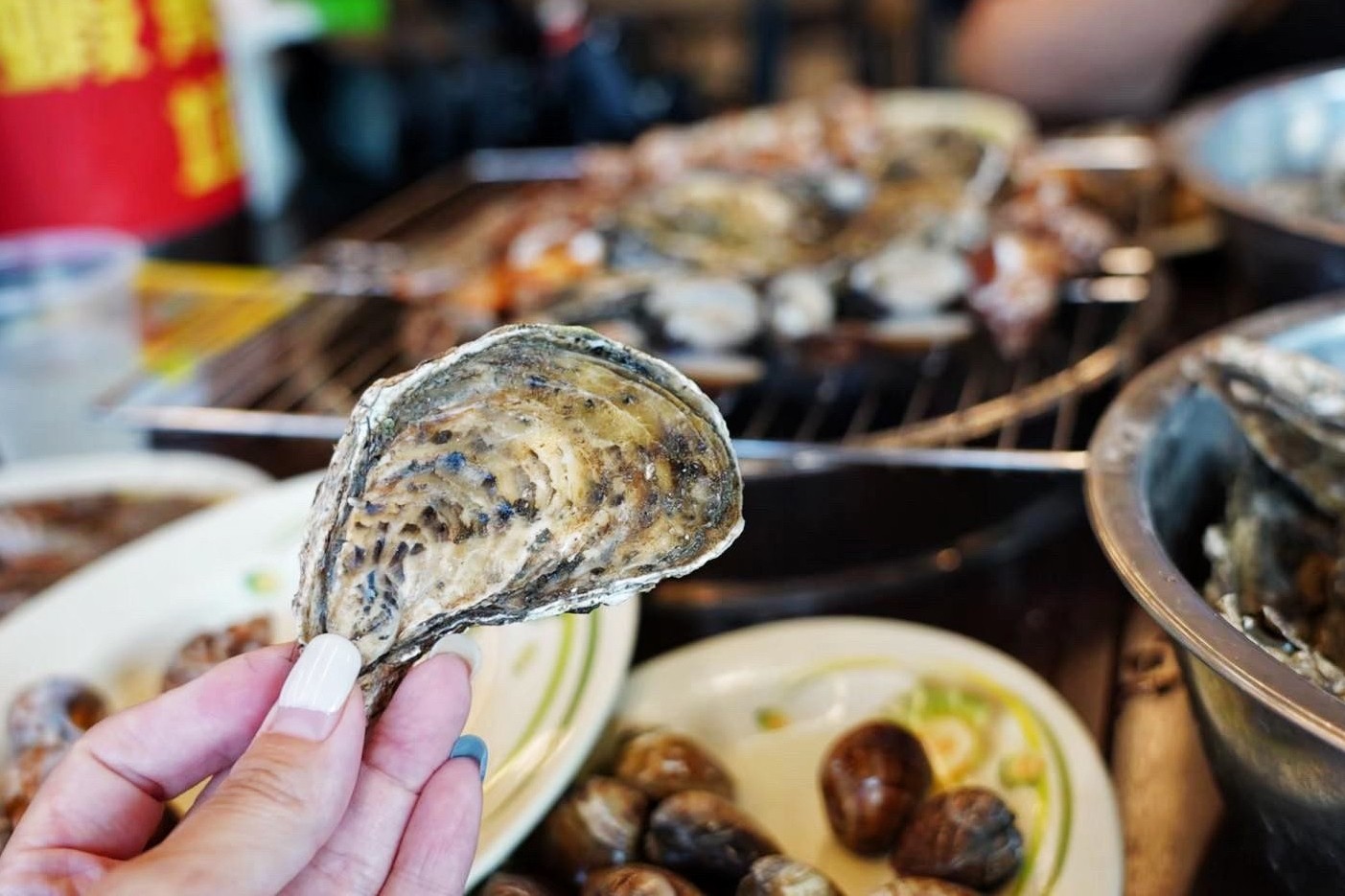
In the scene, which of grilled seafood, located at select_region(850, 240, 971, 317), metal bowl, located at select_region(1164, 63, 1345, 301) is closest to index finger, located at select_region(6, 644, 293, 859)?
grilled seafood, located at select_region(850, 240, 971, 317)

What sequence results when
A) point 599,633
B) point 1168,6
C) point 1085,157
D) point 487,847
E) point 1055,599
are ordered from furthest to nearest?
1. point 1168,6
2. point 1085,157
3. point 1055,599
4. point 599,633
5. point 487,847

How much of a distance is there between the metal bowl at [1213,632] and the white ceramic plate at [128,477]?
0.82 metres

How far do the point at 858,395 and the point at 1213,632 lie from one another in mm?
674

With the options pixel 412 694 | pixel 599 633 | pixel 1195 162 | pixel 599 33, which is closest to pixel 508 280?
pixel 599 633

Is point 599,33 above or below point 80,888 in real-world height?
above

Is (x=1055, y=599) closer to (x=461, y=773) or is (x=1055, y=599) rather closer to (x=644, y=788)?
(x=644, y=788)

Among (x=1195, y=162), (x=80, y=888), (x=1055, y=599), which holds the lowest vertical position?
(x=1055, y=599)

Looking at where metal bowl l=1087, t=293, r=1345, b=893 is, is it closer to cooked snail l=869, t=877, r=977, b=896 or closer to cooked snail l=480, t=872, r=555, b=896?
cooked snail l=869, t=877, r=977, b=896

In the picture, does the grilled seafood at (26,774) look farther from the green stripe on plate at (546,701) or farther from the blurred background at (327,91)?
the blurred background at (327,91)

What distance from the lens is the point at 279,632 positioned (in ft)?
3.04

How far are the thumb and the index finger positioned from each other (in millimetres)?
59

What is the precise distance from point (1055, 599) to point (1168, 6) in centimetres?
157

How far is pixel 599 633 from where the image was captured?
2.75ft

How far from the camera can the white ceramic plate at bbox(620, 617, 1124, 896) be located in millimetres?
695
